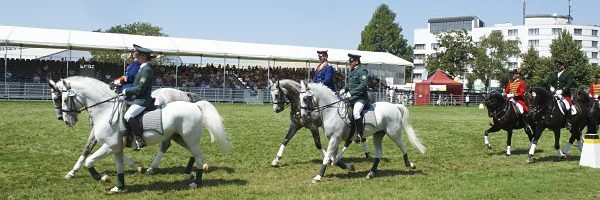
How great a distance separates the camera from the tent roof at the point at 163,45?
36.4 m

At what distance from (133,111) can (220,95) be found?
A: 1309 inches

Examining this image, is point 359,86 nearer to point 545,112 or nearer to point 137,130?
point 137,130

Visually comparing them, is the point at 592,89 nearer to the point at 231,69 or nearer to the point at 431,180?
the point at 431,180

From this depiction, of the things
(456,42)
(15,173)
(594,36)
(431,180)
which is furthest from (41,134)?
(594,36)

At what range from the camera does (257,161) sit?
13.9 metres

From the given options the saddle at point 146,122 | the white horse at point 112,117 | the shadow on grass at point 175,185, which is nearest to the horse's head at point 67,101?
the white horse at point 112,117

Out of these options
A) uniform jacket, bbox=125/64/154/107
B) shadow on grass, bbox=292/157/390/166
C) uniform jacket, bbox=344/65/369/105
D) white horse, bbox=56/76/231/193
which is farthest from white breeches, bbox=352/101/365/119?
uniform jacket, bbox=125/64/154/107

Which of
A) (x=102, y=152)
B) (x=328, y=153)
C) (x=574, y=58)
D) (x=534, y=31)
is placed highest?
(x=534, y=31)

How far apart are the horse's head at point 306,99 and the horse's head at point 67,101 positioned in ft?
13.7

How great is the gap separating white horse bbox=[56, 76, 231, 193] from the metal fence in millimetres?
16653

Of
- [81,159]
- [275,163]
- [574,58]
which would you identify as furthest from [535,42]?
[81,159]

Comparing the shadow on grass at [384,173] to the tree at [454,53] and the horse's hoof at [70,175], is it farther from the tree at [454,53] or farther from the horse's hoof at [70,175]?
the tree at [454,53]

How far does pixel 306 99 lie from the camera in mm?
11625

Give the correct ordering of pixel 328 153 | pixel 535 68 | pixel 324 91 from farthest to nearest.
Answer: pixel 535 68
pixel 324 91
pixel 328 153
